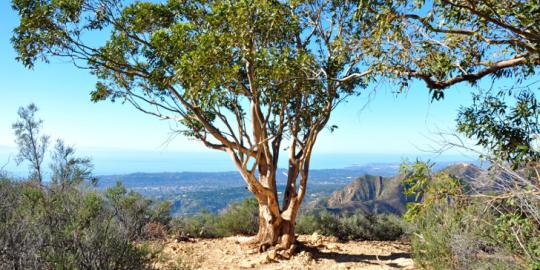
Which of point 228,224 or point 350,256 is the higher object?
point 228,224

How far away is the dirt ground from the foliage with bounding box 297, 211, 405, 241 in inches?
49.8

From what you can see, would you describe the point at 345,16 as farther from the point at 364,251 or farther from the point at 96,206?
the point at 96,206

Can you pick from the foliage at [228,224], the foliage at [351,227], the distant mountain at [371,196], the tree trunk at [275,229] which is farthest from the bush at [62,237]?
the distant mountain at [371,196]

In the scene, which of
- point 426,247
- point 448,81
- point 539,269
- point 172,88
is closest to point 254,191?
point 172,88

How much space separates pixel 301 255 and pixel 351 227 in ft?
13.6

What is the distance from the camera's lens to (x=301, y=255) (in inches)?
343

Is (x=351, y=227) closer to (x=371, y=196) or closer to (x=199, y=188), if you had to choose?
(x=371, y=196)

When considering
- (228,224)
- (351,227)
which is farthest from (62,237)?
(351,227)

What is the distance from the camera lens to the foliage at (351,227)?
12.3 m

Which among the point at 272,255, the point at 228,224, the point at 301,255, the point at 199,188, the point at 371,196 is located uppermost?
the point at 228,224

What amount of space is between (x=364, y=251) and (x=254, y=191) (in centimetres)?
327

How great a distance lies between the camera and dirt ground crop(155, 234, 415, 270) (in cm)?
807

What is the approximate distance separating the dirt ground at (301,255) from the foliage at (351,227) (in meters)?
1.26

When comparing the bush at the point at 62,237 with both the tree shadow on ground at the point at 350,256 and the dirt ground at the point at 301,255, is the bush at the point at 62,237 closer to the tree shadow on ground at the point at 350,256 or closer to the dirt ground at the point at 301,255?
the dirt ground at the point at 301,255
